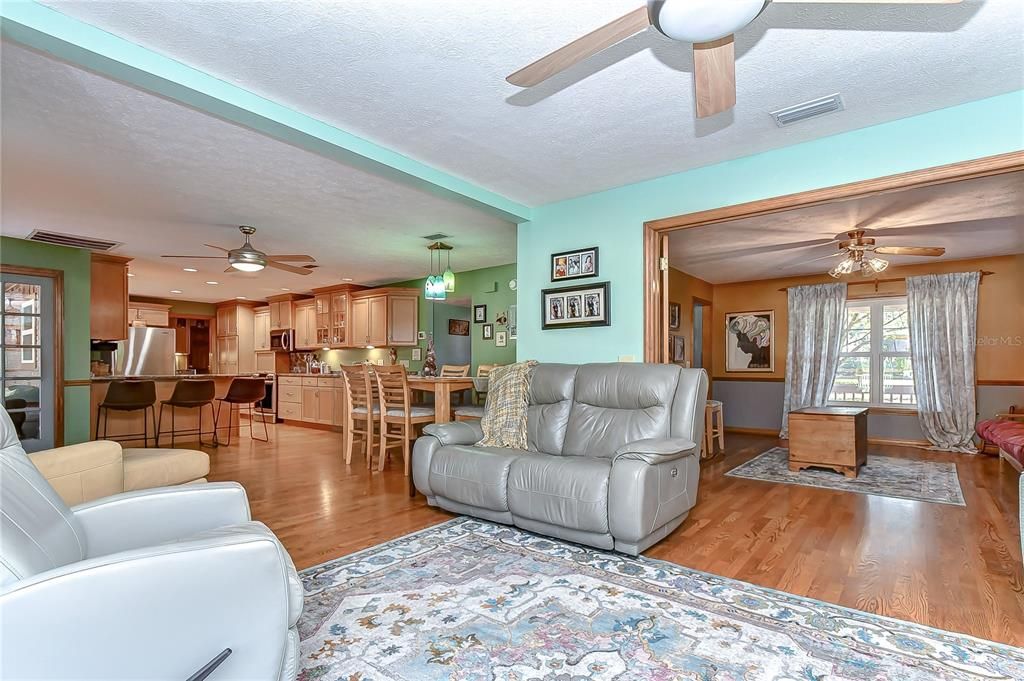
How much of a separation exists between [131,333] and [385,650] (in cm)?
795

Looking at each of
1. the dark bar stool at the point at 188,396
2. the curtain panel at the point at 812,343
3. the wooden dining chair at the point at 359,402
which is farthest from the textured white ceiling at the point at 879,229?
the dark bar stool at the point at 188,396

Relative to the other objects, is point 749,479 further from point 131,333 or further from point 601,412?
point 131,333

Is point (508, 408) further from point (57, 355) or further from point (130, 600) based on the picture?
point (57, 355)

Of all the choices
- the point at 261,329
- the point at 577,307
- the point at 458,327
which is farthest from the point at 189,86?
the point at 261,329

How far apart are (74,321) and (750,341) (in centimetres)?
870

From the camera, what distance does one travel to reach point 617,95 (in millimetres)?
2607

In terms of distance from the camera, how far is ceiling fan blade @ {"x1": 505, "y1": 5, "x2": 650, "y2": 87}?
1.65 meters

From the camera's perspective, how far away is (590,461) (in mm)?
3021

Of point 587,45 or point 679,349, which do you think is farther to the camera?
point 679,349

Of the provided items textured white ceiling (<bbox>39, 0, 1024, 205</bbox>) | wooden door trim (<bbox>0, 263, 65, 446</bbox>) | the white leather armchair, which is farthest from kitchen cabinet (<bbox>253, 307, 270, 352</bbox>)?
the white leather armchair

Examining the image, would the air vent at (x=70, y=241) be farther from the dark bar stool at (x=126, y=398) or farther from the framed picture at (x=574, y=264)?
the framed picture at (x=574, y=264)

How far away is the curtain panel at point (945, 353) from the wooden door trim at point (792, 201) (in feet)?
15.2

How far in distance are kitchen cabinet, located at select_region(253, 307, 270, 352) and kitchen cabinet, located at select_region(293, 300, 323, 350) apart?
1084 mm

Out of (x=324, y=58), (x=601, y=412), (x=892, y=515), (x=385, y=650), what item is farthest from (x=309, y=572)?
(x=892, y=515)
